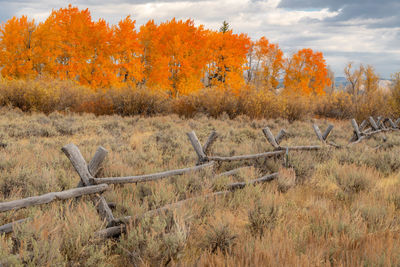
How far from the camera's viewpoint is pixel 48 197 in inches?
113

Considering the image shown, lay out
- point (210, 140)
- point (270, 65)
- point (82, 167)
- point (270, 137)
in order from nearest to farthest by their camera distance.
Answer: point (82, 167)
point (210, 140)
point (270, 137)
point (270, 65)

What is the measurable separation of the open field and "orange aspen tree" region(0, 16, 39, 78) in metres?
21.2

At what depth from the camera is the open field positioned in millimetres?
2465

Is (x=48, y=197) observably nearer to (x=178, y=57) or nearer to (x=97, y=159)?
(x=97, y=159)

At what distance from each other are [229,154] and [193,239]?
13.3 feet

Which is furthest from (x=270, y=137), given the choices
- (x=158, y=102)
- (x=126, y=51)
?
(x=126, y=51)

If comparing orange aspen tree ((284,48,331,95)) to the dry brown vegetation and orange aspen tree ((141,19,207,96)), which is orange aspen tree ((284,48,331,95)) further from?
the dry brown vegetation

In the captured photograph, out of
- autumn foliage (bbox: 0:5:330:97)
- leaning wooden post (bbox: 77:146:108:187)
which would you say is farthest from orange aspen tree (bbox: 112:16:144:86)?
leaning wooden post (bbox: 77:146:108:187)

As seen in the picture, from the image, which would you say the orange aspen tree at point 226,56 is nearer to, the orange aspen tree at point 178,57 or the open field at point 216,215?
the orange aspen tree at point 178,57

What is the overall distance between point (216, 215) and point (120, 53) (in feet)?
78.7

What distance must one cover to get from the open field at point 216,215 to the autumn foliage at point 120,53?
50.1ft

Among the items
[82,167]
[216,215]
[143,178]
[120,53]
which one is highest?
[120,53]

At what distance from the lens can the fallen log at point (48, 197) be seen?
264 centimetres

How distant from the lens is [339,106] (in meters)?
19.3
